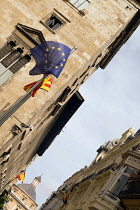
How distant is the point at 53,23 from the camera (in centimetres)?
1909

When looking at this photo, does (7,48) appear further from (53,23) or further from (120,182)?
(120,182)

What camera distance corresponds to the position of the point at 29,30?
706 inches

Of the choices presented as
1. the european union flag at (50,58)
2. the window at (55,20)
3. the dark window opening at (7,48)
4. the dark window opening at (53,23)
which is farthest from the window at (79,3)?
the european union flag at (50,58)

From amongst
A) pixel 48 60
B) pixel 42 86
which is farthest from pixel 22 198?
pixel 48 60

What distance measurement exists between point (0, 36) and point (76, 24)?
597 centimetres

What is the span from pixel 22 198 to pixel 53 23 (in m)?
80.7

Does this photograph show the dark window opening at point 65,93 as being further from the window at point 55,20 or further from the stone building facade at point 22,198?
the stone building facade at point 22,198

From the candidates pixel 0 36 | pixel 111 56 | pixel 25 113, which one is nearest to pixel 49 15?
pixel 0 36

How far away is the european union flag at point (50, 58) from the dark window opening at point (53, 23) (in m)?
5.09

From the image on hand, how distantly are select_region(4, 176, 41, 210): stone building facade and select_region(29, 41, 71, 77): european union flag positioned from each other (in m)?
72.8

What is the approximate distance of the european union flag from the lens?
1399 cm

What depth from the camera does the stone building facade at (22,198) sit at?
82.9 metres

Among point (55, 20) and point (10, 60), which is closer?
point (10, 60)

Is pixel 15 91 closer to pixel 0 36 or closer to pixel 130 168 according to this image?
pixel 0 36
